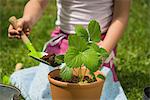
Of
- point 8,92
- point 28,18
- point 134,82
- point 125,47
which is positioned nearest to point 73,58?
point 8,92

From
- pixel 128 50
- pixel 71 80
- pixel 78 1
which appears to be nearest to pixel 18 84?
pixel 78 1

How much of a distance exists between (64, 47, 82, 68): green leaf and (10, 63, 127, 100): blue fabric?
45cm

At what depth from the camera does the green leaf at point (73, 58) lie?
4.69 feet

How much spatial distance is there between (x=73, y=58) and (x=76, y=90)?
0.40ft

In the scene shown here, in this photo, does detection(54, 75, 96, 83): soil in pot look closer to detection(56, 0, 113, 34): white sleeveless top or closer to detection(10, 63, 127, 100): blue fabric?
detection(10, 63, 127, 100): blue fabric

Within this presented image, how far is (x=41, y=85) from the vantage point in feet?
6.33

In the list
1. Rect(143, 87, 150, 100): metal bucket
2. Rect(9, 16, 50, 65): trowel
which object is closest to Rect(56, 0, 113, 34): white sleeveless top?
Rect(9, 16, 50, 65): trowel

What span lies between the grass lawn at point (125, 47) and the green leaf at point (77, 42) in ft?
2.59

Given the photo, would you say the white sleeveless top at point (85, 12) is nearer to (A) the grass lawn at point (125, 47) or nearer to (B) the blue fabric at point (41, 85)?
(B) the blue fabric at point (41, 85)

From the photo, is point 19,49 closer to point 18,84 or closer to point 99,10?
point 18,84

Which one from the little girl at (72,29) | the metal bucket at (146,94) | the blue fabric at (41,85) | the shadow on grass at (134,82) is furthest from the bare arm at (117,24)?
the shadow on grass at (134,82)

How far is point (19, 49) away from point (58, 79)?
4.21 ft

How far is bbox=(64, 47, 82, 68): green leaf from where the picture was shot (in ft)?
4.69

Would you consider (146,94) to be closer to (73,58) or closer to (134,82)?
(73,58)
